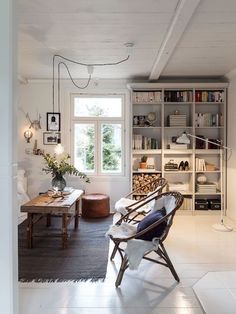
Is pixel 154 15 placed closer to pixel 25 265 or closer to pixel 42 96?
pixel 25 265

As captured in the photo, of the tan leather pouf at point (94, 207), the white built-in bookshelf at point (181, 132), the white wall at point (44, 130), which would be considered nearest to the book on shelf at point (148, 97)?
the white built-in bookshelf at point (181, 132)

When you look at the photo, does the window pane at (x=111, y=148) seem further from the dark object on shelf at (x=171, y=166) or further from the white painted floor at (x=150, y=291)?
the white painted floor at (x=150, y=291)

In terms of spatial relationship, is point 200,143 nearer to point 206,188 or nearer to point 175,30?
point 206,188

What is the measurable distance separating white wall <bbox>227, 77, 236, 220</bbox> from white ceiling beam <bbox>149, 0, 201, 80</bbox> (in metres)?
1.43

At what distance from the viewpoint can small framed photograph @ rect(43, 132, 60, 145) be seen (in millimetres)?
5895

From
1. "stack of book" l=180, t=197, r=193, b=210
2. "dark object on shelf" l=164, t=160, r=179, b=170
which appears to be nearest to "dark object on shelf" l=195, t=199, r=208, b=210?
"stack of book" l=180, t=197, r=193, b=210

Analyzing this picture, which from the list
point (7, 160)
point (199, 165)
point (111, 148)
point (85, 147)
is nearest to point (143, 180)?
point (111, 148)

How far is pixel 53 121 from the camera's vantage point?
5.86 meters

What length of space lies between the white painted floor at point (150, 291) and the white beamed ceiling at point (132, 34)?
2.53 meters

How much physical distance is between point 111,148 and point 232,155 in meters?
2.25

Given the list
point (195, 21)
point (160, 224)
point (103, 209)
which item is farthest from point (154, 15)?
point (103, 209)

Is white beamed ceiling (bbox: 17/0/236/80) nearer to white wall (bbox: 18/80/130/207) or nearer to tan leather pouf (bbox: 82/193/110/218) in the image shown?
white wall (bbox: 18/80/130/207)

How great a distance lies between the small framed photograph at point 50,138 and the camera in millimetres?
5895

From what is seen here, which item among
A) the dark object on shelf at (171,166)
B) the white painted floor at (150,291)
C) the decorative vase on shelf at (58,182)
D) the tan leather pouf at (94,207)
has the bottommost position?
the white painted floor at (150,291)
